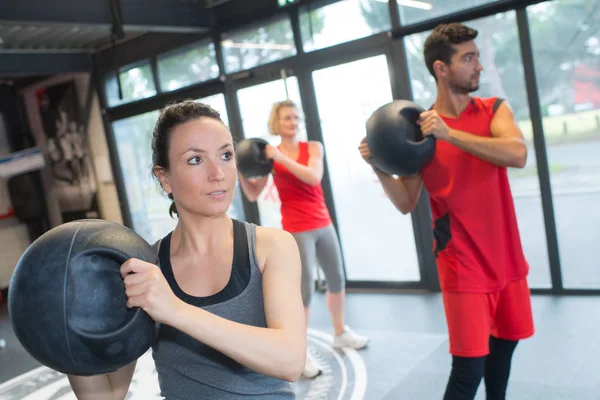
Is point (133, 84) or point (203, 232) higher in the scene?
point (133, 84)

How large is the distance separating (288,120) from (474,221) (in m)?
1.71

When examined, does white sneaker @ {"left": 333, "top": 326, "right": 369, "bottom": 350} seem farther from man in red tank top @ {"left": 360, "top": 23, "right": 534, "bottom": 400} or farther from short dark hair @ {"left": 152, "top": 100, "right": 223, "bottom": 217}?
short dark hair @ {"left": 152, "top": 100, "right": 223, "bottom": 217}

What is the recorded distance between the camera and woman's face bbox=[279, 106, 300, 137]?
342cm

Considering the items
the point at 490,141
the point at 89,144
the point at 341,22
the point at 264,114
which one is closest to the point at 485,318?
the point at 490,141

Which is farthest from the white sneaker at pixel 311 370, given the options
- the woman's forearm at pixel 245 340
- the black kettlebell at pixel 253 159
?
the woman's forearm at pixel 245 340

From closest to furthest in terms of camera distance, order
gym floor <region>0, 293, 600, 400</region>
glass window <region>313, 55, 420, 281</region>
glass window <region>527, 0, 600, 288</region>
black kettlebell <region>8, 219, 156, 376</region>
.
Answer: black kettlebell <region>8, 219, 156, 376</region> → gym floor <region>0, 293, 600, 400</region> → glass window <region>527, 0, 600, 288</region> → glass window <region>313, 55, 420, 281</region>

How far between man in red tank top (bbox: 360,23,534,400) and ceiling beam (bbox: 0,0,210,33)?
10.3ft

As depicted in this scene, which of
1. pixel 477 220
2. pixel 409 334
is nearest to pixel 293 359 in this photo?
pixel 477 220

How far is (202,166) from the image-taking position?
3.89ft

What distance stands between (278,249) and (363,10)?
377 centimetres

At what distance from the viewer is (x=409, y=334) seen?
3738mm

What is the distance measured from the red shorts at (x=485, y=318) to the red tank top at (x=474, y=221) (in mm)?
33

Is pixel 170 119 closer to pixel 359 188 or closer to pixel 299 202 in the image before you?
pixel 299 202

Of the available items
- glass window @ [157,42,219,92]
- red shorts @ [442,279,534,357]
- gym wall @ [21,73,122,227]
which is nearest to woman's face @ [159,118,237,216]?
red shorts @ [442,279,534,357]
